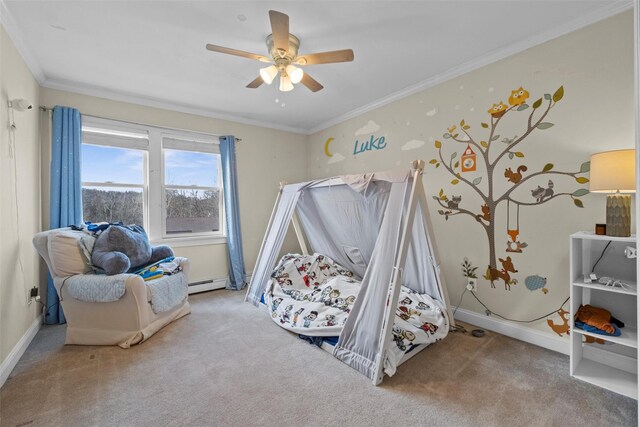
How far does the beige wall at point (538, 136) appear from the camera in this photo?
1.95 m

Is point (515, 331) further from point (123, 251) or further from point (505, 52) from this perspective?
point (123, 251)

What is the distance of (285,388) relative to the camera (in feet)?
5.87

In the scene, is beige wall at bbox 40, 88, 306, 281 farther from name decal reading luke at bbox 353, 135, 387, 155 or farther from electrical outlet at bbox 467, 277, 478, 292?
electrical outlet at bbox 467, 277, 478, 292

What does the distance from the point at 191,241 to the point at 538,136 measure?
3.89 m

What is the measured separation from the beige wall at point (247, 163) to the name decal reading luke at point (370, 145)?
1207 millimetres

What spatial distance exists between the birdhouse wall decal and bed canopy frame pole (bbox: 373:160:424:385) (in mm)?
937

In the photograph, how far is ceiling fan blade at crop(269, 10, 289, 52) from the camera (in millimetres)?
1561

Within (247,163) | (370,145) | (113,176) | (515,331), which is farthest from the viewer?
(247,163)

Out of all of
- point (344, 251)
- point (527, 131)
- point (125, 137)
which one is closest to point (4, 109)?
point (125, 137)

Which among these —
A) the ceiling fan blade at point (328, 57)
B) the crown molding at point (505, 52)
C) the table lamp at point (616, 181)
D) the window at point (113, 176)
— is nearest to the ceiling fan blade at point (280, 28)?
the ceiling fan blade at point (328, 57)

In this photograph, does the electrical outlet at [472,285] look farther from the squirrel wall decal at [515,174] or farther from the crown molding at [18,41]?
the crown molding at [18,41]

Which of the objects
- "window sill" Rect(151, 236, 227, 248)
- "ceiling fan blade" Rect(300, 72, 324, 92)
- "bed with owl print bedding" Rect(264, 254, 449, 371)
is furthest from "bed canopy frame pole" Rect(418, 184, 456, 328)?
"window sill" Rect(151, 236, 227, 248)

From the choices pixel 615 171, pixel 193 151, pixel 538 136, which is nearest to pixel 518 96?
pixel 538 136

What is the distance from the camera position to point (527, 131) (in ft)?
7.56
